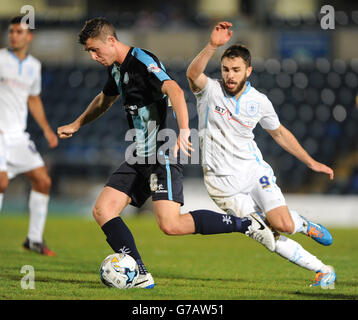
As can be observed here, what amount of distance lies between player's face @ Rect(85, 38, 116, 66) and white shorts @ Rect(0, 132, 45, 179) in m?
2.93

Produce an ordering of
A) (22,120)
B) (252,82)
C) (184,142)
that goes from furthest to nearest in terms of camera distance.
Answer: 1. (252,82)
2. (22,120)
3. (184,142)

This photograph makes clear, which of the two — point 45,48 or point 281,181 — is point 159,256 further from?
point 45,48

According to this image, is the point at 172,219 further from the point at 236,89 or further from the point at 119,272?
the point at 236,89

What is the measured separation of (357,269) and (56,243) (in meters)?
4.49

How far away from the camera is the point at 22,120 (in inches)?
322

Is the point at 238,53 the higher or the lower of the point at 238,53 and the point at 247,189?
the higher

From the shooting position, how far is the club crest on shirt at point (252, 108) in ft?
19.1

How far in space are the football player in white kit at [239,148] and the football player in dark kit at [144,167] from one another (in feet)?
1.10

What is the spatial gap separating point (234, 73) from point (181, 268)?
7.93ft

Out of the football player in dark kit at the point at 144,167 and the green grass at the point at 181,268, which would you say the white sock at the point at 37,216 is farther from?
the football player in dark kit at the point at 144,167

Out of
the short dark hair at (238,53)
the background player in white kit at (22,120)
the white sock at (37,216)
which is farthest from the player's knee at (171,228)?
the white sock at (37,216)
